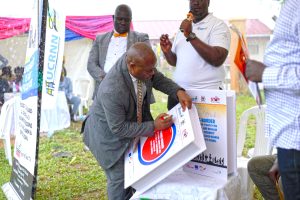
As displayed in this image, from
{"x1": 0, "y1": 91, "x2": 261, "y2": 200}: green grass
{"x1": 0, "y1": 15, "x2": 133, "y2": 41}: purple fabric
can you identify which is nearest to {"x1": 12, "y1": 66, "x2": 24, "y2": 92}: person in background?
{"x1": 0, "y1": 91, "x2": 261, "y2": 200}: green grass

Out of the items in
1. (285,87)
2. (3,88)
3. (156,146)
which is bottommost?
(3,88)

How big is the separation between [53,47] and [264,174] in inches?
75.4

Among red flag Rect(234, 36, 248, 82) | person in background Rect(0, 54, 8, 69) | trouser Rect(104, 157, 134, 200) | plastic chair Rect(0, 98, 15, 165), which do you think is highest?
red flag Rect(234, 36, 248, 82)

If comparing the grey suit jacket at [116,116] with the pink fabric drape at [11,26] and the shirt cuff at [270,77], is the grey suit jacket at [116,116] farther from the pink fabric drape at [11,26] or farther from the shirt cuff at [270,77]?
the pink fabric drape at [11,26]

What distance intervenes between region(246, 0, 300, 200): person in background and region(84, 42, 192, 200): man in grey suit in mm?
712

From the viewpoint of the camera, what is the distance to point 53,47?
3.12 meters

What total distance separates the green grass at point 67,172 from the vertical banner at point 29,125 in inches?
24.8

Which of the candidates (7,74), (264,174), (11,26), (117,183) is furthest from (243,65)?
(11,26)

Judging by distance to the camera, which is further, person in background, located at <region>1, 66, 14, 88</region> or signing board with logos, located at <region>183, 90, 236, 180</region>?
person in background, located at <region>1, 66, 14, 88</region>

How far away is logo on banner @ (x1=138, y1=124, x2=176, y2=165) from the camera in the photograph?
2.14 meters

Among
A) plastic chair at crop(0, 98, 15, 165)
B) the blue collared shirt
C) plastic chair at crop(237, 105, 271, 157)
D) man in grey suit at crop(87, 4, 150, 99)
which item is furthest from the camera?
plastic chair at crop(0, 98, 15, 165)

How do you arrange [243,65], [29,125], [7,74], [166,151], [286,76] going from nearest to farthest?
[286,76], [243,65], [166,151], [29,125], [7,74]

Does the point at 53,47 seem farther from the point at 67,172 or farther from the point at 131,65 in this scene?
the point at 67,172

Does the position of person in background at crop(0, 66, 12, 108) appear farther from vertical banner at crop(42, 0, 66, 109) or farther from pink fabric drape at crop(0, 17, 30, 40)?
vertical banner at crop(42, 0, 66, 109)
